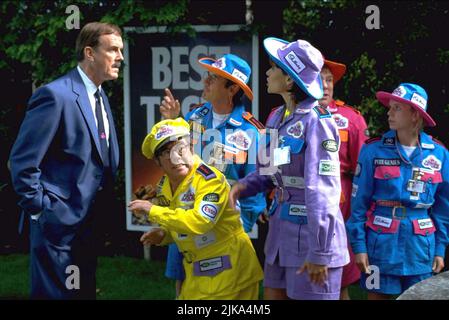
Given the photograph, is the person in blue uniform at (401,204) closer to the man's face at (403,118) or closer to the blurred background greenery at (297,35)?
the man's face at (403,118)

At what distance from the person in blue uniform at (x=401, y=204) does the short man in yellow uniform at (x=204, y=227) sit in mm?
925

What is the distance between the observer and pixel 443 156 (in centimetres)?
442

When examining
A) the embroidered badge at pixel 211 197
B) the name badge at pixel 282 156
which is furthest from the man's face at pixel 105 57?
the name badge at pixel 282 156

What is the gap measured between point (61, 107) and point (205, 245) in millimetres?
1189

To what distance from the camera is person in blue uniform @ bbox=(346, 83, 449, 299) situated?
4301 millimetres

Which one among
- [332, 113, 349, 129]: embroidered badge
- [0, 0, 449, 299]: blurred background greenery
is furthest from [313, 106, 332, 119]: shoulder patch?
[0, 0, 449, 299]: blurred background greenery

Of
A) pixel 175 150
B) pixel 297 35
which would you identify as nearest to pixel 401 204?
pixel 175 150

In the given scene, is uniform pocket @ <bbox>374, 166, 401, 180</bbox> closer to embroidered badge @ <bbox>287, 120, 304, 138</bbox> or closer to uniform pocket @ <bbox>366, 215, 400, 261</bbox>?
uniform pocket @ <bbox>366, 215, 400, 261</bbox>

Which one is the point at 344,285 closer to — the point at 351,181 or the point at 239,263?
the point at 351,181

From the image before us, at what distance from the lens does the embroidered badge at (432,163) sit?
434 cm

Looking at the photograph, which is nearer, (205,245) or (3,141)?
(205,245)

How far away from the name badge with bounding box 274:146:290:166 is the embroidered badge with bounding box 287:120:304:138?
8 centimetres

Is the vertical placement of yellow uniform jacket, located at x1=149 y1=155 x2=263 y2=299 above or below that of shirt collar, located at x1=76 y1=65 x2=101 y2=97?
below
